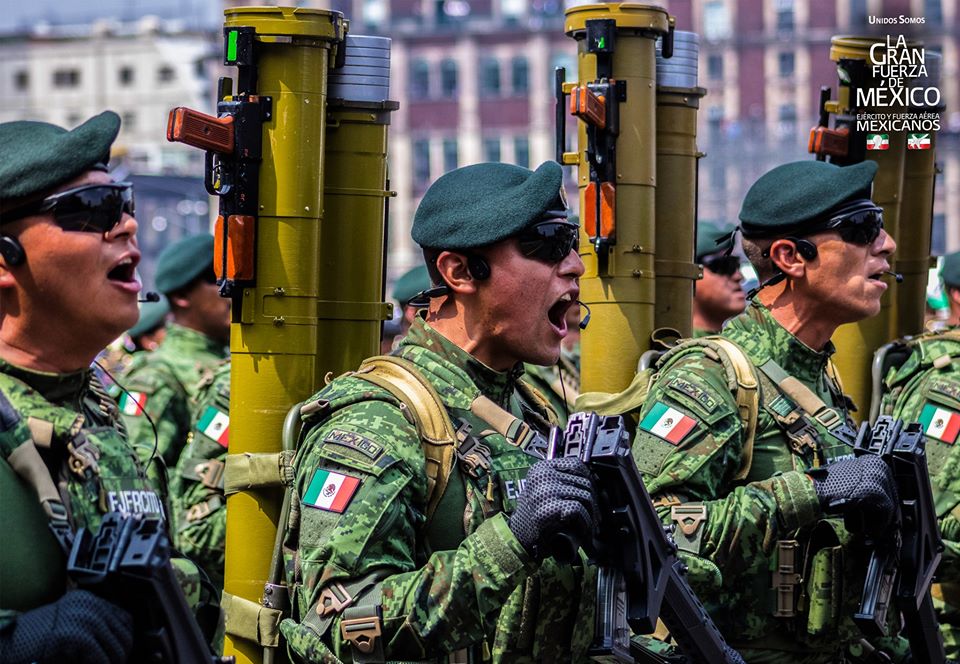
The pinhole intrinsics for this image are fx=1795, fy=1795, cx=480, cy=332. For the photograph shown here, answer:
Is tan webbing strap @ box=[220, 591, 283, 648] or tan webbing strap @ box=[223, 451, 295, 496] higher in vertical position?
tan webbing strap @ box=[223, 451, 295, 496]

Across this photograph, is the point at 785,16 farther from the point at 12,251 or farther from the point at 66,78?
the point at 12,251

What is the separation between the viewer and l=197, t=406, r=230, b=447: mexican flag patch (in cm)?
851

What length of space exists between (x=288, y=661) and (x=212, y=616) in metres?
1.25

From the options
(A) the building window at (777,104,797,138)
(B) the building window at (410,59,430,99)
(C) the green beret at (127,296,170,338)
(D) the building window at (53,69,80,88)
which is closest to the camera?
(C) the green beret at (127,296,170,338)

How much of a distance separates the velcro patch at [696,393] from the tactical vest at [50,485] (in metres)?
2.30

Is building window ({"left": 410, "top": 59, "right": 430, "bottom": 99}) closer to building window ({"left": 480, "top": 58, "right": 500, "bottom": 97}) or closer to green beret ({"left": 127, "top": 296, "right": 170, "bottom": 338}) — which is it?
Result: building window ({"left": 480, "top": 58, "right": 500, "bottom": 97})

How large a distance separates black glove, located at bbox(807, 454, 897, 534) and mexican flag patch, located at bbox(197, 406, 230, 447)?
3.39 metres

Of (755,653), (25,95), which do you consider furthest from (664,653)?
(25,95)

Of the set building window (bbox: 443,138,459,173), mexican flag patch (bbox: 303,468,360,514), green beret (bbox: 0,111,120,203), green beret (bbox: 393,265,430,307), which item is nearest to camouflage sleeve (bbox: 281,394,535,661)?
mexican flag patch (bbox: 303,468,360,514)

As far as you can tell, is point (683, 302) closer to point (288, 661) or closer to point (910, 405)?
point (910, 405)

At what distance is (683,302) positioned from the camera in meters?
7.75

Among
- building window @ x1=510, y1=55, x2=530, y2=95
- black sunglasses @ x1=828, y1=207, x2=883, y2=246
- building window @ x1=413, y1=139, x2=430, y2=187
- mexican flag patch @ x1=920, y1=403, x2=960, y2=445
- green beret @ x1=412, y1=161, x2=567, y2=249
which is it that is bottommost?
building window @ x1=413, y1=139, x2=430, y2=187

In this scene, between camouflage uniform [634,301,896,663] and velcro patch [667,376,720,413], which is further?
velcro patch [667,376,720,413]

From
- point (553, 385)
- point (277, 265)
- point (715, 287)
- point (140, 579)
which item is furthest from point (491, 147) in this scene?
point (140, 579)
